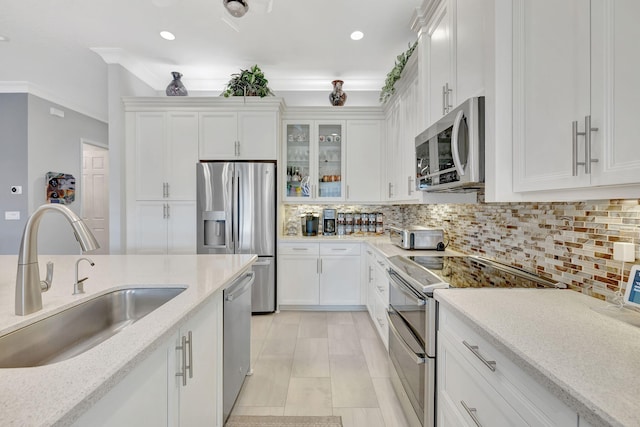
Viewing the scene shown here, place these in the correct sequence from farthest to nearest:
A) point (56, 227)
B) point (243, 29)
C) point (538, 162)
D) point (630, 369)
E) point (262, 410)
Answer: point (56, 227) → point (243, 29) → point (262, 410) → point (538, 162) → point (630, 369)

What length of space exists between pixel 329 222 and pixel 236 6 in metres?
2.62

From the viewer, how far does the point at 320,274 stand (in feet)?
11.9

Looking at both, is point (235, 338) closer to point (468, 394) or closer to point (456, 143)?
point (468, 394)

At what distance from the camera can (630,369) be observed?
2.25 ft

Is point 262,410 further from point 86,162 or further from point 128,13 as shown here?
point 86,162

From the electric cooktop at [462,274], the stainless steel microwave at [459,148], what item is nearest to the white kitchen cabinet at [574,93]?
the stainless steel microwave at [459,148]

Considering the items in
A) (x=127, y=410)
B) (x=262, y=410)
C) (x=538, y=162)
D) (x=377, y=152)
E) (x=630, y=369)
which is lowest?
(x=262, y=410)

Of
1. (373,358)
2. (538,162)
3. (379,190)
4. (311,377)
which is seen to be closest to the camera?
(538,162)

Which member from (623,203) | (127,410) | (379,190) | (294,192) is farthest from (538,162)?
(294,192)

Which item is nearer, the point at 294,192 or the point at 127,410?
the point at 127,410

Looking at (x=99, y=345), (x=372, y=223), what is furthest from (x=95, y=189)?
(x=99, y=345)

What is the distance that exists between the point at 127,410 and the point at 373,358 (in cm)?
211

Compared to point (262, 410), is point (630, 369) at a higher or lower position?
higher

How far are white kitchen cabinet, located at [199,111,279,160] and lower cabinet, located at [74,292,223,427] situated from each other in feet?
7.68
